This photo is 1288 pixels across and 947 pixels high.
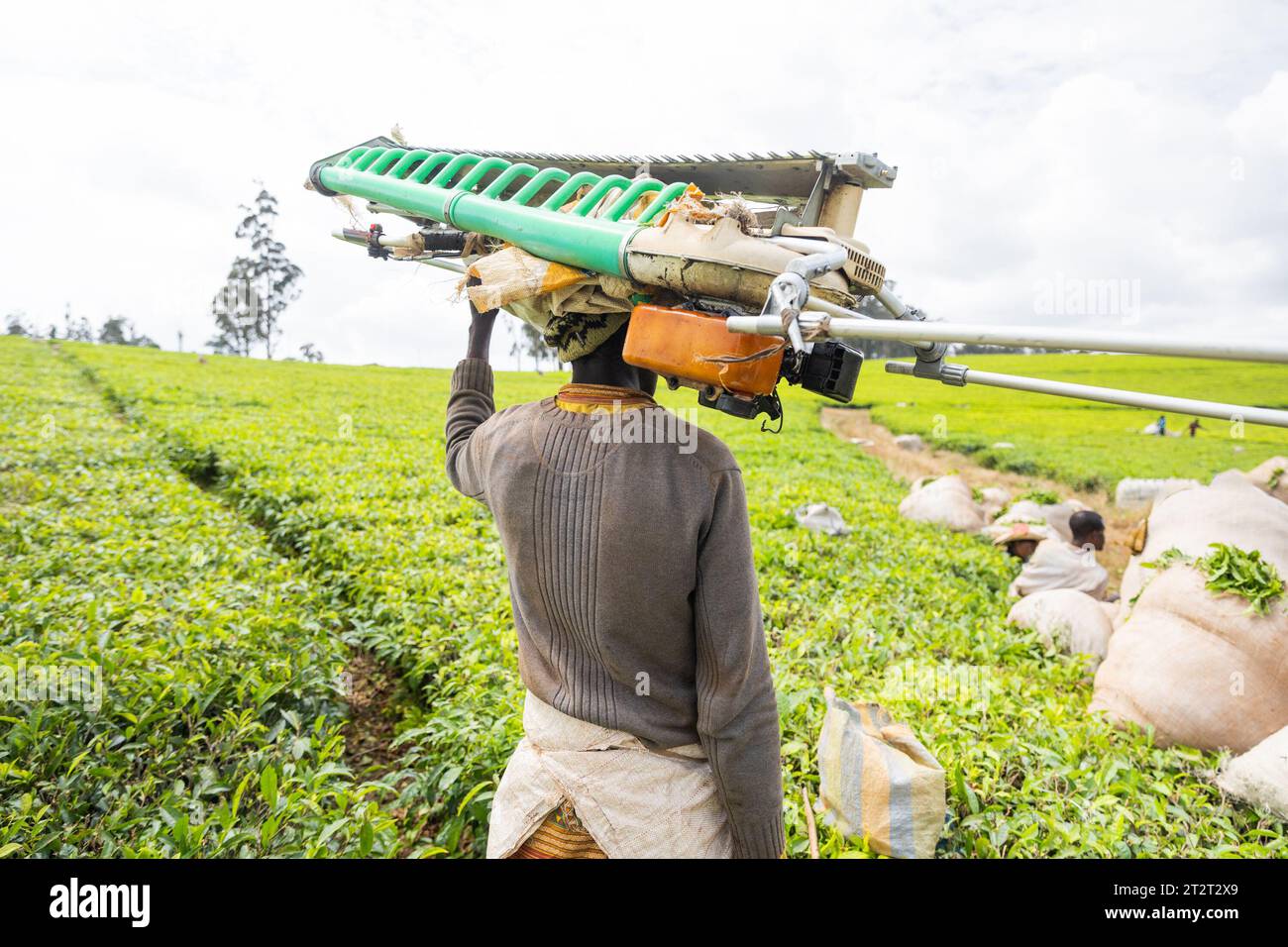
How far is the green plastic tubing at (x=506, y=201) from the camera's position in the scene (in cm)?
133

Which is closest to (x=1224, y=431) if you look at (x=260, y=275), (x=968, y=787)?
(x=968, y=787)

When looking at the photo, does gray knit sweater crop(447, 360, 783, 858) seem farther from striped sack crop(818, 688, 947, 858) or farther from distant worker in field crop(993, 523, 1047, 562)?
distant worker in field crop(993, 523, 1047, 562)

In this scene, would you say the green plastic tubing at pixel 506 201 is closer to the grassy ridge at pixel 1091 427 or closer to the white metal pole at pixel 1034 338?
the white metal pole at pixel 1034 338

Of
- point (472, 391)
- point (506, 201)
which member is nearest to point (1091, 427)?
point (472, 391)

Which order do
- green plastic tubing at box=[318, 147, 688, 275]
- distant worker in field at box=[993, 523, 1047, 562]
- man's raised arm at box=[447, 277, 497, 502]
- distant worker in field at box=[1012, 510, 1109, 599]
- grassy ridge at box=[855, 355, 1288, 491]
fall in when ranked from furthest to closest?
grassy ridge at box=[855, 355, 1288, 491]
distant worker in field at box=[993, 523, 1047, 562]
distant worker in field at box=[1012, 510, 1109, 599]
man's raised arm at box=[447, 277, 497, 502]
green plastic tubing at box=[318, 147, 688, 275]

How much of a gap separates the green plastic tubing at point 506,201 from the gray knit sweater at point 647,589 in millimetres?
326

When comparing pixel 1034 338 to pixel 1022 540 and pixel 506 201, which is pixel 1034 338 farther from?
pixel 1022 540

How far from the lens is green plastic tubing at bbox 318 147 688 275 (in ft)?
4.36

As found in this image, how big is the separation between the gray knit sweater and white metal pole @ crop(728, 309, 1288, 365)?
16.1 inches

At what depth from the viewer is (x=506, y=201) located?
66.6 inches

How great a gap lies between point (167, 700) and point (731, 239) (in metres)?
2.97

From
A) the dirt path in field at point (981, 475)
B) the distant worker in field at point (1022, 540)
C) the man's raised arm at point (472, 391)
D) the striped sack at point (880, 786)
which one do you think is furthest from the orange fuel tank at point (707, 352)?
the dirt path in field at point (981, 475)

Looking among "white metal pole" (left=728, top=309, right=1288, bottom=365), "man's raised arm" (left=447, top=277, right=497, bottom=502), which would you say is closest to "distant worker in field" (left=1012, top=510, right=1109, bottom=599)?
"man's raised arm" (left=447, top=277, right=497, bottom=502)
